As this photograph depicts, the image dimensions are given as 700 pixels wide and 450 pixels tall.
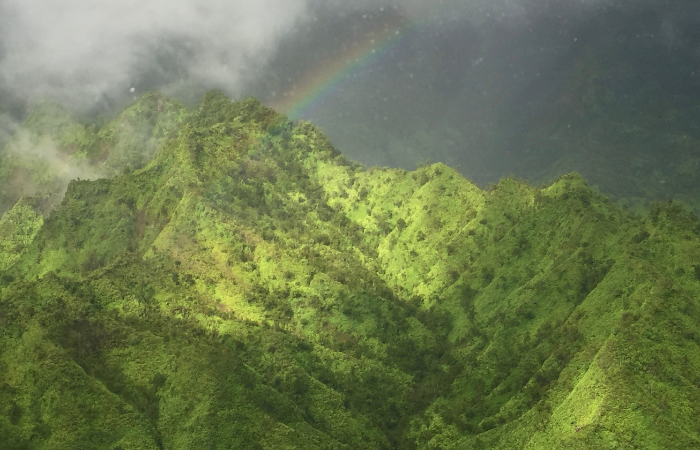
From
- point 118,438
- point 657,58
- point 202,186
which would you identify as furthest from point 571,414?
point 657,58

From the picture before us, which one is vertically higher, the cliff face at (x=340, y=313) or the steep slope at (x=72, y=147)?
the steep slope at (x=72, y=147)

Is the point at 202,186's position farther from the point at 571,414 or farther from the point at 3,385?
the point at 571,414

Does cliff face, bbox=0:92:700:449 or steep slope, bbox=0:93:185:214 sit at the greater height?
steep slope, bbox=0:93:185:214

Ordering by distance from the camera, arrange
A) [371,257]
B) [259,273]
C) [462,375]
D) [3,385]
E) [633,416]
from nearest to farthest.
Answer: [633,416] < [3,385] < [462,375] < [259,273] < [371,257]

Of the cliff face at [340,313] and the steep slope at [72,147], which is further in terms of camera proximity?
the steep slope at [72,147]

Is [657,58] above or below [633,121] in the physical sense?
above

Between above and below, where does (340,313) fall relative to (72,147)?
below

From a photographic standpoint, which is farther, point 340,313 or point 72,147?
point 72,147

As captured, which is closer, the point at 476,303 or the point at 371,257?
the point at 476,303
